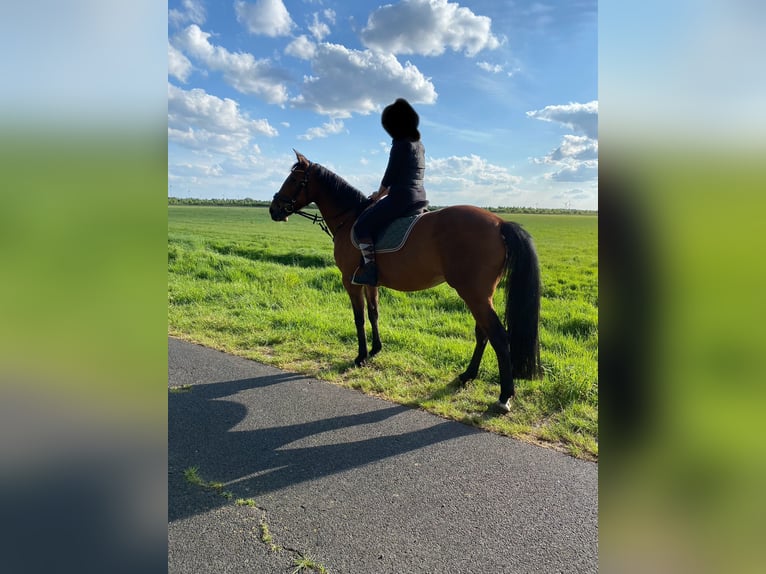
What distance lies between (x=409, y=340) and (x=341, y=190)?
7.21 feet

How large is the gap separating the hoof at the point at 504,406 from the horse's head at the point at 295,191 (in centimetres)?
359

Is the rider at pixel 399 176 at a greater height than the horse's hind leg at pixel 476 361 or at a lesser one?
greater

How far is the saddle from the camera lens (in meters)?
4.80

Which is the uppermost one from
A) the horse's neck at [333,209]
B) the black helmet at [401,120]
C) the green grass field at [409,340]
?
the black helmet at [401,120]

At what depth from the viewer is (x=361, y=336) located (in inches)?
218

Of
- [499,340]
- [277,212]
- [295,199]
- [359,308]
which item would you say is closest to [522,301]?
[499,340]

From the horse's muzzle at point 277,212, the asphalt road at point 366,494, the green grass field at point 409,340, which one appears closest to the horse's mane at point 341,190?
the horse's muzzle at point 277,212

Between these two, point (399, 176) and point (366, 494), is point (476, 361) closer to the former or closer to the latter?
point (399, 176)

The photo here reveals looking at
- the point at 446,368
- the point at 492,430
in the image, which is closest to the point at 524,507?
the point at 492,430

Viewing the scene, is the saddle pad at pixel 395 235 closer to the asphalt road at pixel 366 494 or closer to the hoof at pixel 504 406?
the asphalt road at pixel 366 494

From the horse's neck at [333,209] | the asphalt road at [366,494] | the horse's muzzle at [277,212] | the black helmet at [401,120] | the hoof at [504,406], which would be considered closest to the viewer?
the asphalt road at [366,494]

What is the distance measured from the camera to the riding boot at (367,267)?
16.5 feet

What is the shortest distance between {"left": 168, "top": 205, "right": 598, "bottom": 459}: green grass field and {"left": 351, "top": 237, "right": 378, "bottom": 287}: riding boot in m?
1.05
